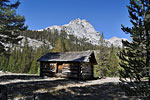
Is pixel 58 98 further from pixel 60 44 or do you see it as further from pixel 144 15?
pixel 60 44

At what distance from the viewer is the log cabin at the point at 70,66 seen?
20.9 meters

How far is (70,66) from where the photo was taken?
21625 mm

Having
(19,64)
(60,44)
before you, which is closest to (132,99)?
(60,44)

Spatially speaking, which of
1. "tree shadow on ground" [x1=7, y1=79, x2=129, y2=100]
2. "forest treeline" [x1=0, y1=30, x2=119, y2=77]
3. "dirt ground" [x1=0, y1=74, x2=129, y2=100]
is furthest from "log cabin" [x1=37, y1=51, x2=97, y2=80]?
"tree shadow on ground" [x1=7, y1=79, x2=129, y2=100]

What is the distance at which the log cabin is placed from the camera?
20892 millimetres

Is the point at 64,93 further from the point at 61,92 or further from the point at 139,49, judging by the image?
the point at 139,49

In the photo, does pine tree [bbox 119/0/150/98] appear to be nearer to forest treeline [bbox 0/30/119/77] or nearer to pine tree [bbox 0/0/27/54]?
forest treeline [bbox 0/30/119/77]

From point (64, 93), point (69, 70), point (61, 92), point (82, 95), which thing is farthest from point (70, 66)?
point (82, 95)

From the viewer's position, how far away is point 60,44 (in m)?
54.1

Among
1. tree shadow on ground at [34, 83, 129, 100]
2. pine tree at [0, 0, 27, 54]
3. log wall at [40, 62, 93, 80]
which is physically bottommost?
tree shadow on ground at [34, 83, 129, 100]

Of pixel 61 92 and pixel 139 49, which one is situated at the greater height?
pixel 139 49

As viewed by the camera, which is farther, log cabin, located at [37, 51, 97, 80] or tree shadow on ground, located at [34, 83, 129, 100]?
log cabin, located at [37, 51, 97, 80]

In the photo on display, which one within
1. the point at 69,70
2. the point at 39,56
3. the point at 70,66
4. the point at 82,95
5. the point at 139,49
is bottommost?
the point at 82,95

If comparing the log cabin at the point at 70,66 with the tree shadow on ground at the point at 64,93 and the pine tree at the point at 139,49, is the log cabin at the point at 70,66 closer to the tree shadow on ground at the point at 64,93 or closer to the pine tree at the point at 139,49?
the tree shadow on ground at the point at 64,93
